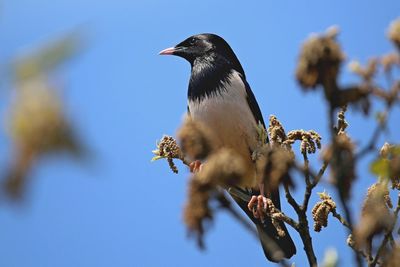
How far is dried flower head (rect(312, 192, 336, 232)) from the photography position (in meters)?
2.66

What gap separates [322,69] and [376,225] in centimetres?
33

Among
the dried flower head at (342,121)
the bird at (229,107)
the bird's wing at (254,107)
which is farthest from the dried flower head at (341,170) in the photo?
the bird's wing at (254,107)

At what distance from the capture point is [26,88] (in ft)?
1.72

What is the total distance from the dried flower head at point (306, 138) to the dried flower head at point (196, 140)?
1531 mm

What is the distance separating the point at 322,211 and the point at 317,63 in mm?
1767

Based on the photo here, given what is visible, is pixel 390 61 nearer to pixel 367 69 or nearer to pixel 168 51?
pixel 367 69

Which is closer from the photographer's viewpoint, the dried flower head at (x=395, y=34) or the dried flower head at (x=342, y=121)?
the dried flower head at (x=395, y=34)

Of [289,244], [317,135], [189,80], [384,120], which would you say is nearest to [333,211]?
[317,135]

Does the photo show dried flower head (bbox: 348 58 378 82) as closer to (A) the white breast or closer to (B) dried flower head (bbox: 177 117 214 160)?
(B) dried flower head (bbox: 177 117 214 160)


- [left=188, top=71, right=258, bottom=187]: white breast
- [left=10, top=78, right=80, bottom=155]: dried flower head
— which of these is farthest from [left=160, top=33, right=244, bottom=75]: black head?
[left=10, top=78, right=80, bottom=155]: dried flower head

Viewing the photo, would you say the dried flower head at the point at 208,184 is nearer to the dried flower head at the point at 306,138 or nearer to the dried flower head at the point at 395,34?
the dried flower head at the point at 395,34

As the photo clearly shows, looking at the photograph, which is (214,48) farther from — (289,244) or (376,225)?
(376,225)

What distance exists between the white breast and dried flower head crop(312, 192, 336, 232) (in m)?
2.57

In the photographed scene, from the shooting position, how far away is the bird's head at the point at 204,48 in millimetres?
6438
